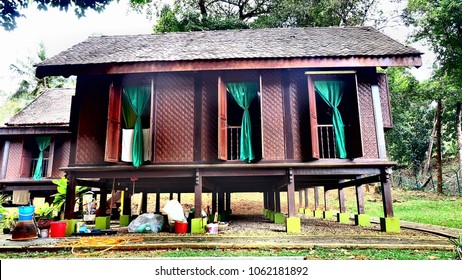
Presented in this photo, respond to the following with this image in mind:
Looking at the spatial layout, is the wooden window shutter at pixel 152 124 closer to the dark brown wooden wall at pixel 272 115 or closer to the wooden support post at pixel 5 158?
the dark brown wooden wall at pixel 272 115

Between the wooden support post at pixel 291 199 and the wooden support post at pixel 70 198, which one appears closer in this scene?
the wooden support post at pixel 291 199

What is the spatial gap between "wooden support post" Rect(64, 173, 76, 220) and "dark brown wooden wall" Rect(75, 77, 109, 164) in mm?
401

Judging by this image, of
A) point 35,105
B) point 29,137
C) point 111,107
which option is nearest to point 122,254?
point 111,107

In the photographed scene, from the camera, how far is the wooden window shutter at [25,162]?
11.0 meters

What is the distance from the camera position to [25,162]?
11.1 m

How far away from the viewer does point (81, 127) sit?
6.69m

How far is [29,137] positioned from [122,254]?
9.70m

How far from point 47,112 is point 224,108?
29.1ft

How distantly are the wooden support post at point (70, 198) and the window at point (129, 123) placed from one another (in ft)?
3.86

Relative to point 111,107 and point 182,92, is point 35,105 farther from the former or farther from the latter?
point 182,92

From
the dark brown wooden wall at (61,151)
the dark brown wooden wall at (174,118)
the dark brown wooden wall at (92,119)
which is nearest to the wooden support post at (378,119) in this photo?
the dark brown wooden wall at (174,118)

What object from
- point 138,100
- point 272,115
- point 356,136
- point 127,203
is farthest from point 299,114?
point 127,203

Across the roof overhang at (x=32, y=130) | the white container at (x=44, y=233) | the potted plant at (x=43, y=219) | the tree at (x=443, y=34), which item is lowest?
the white container at (x=44, y=233)

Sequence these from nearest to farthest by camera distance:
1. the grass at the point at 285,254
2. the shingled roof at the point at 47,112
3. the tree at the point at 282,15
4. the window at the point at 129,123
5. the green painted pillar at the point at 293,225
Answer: the grass at the point at 285,254 → the green painted pillar at the point at 293,225 → the window at the point at 129,123 → the shingled roof at the point at 47,112 → the tree at the point at 282,15
